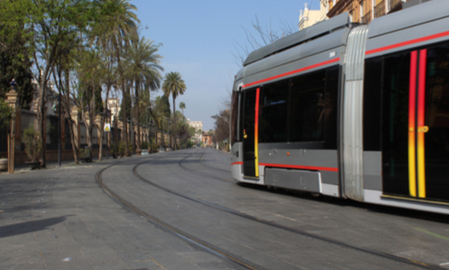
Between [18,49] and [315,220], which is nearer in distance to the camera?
[315,220]

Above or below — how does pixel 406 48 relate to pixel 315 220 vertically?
above

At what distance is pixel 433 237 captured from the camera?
5.58 meters

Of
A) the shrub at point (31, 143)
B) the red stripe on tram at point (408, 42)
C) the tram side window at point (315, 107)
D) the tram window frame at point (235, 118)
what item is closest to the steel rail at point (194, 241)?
the tram side window at point (315, 107)

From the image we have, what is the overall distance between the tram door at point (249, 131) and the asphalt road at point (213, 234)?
1.46 meters

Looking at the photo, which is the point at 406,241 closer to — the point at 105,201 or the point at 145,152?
the point at 105,201

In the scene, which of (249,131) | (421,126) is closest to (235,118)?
(249,131)

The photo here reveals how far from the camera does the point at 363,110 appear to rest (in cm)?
733

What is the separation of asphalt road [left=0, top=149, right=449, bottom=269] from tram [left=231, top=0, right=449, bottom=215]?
633mm

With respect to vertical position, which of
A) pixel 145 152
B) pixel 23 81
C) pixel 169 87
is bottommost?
pixel 145 152

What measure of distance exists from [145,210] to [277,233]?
313 cm

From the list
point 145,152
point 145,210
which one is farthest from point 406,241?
point 145,152

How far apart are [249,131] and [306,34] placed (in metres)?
3.13

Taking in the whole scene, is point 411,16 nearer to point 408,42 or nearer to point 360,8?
point 408,42

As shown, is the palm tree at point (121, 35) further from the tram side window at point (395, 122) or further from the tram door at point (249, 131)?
the tram side window at point (395, 122)
